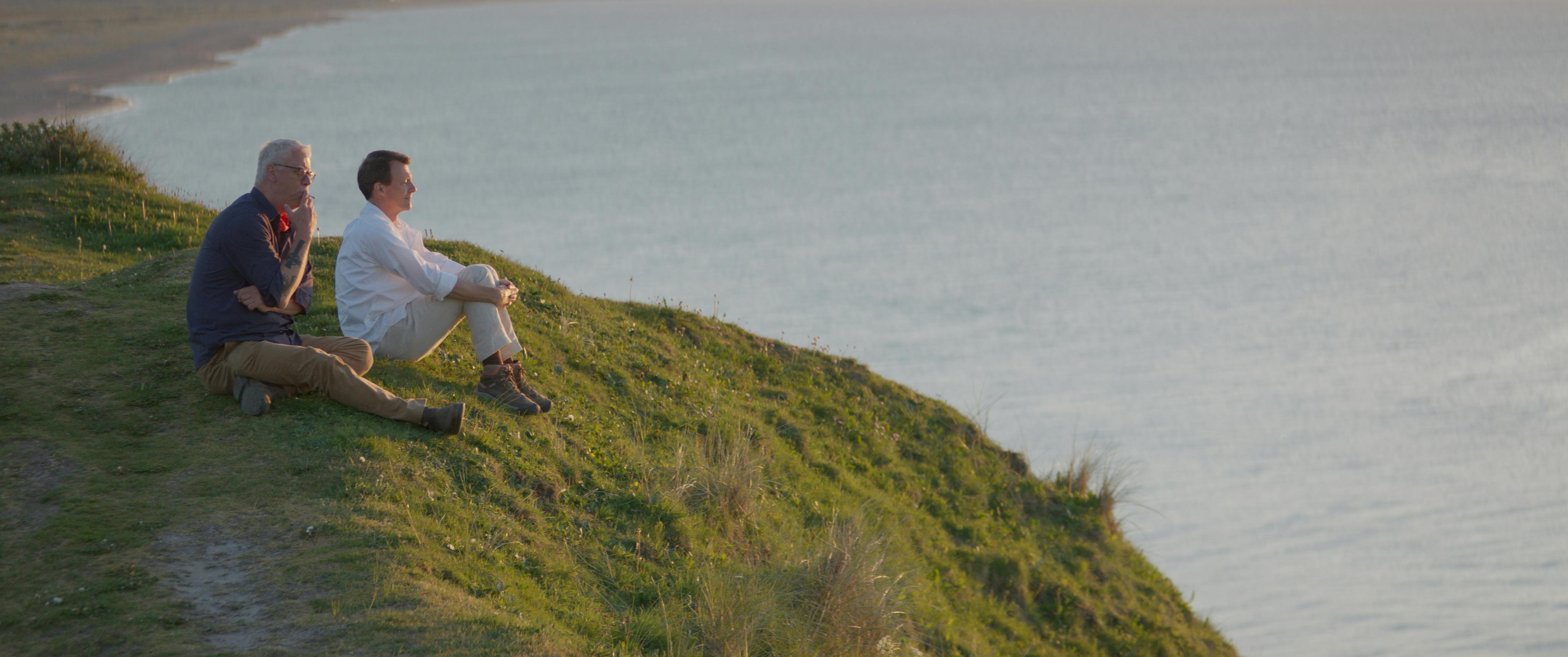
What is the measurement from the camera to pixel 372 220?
27.2 feet

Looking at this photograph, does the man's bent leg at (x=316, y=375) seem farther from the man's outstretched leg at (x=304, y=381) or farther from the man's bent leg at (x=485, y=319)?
the man's bent leg at (x=485, y=319)

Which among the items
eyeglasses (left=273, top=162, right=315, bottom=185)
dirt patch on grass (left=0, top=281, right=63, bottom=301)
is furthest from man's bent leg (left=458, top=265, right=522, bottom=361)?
dirt patch on grass (left=0, top=281, right=63, bottom=301)

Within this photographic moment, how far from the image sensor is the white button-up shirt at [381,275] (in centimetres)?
824

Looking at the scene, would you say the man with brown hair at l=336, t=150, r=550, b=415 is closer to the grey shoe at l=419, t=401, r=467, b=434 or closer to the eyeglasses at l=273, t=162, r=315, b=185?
the eyeglasses at l=273, t=162, r=315, b=185

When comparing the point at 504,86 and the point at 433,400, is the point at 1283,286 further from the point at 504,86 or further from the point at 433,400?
the point at 504,86

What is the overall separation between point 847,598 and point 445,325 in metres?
3.82

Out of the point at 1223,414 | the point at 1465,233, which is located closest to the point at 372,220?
the point at 1223,414

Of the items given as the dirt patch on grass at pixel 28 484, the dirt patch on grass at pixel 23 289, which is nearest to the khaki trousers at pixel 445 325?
the dirt patch on grass at pixel 28 484

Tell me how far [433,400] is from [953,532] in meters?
6.65

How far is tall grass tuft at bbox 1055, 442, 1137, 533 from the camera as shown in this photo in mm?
15109

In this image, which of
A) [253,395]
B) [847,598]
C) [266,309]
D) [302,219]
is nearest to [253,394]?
[253,395]

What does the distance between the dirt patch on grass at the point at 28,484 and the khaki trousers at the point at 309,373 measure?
1104 mm

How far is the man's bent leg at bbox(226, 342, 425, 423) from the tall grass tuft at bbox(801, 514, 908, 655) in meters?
3.25

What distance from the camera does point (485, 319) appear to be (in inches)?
337
